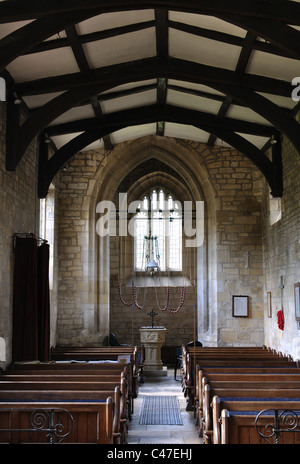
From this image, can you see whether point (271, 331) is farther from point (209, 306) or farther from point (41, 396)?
point (41, 396)

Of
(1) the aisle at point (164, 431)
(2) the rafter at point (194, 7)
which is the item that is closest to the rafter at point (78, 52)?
(2) the rafter at point (194, 7)

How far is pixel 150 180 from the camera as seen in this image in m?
14.7

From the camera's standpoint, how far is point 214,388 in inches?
204

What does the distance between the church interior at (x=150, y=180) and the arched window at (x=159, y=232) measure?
1.5 inches

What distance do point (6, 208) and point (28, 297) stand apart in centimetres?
131

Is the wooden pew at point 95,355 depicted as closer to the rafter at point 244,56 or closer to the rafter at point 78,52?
the rafter at point 78,52

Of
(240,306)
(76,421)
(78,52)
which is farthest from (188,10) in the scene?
(240,306)

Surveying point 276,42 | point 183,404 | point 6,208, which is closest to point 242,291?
point 183,404

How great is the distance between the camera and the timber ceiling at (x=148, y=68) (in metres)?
5.52

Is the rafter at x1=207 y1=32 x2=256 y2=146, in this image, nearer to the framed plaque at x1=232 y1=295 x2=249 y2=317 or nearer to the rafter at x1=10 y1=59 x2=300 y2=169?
the rafter at x1=10 y1=59 x2=300 y2=169

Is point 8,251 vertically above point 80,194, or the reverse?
point 80,194

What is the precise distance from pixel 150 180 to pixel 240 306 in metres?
5.00

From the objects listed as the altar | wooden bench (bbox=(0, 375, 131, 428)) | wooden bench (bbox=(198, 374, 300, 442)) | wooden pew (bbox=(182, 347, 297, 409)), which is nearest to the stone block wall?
wooden bench (bbox=(0, 375, 131, 428))
